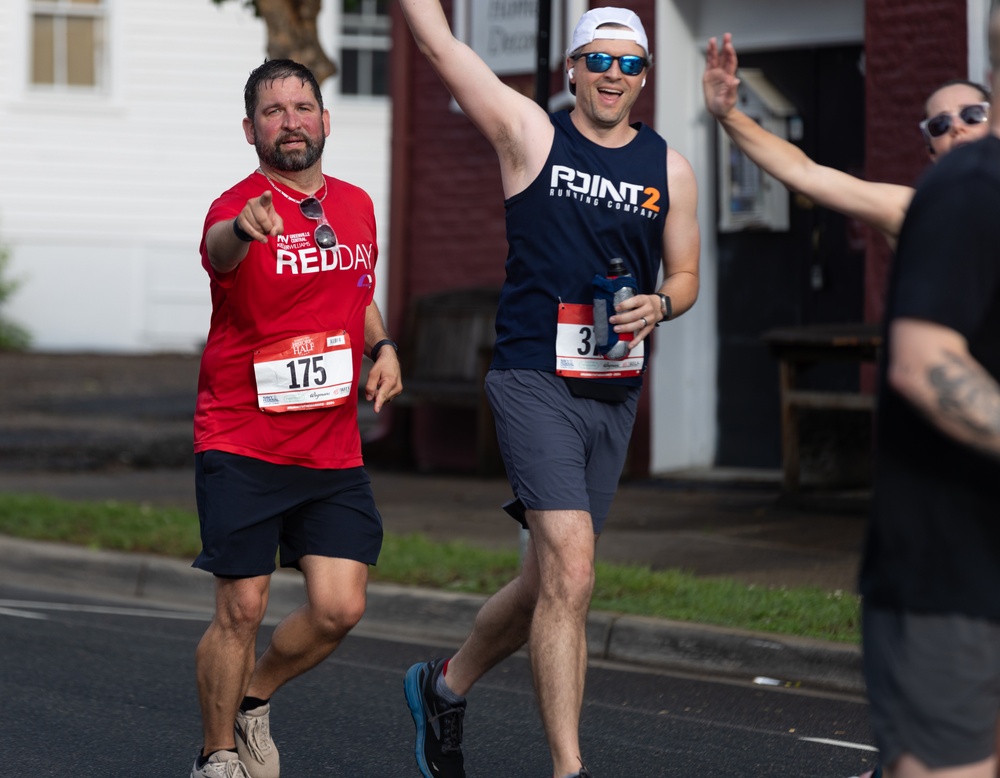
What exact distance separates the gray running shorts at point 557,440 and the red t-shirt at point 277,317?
455 mm

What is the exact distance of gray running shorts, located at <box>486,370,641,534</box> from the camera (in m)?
4.69

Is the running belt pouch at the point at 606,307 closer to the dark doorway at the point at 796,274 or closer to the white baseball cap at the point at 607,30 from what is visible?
the white baseball cap at the point at 607,30

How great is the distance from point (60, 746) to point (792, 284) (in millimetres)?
7171

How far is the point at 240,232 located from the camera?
4.35 meters

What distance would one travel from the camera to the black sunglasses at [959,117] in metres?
4.27

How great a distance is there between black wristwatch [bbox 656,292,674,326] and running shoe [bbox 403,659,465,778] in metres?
1.28

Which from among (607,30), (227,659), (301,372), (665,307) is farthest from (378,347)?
(607,30)

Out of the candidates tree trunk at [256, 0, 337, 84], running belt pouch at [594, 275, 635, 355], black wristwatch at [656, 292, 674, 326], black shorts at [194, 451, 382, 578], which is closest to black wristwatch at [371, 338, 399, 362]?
black shorts at [194, 451, 382, 578]

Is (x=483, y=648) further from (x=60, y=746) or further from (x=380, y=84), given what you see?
(x=380, y=84)

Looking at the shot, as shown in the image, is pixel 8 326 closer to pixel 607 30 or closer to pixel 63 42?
pixel 63 42

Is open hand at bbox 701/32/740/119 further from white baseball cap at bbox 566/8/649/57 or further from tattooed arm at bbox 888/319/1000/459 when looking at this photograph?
tattooed arm at bbox 888/319/1000/459

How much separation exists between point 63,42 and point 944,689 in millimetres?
23357

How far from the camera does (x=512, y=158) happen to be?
15.8 ft

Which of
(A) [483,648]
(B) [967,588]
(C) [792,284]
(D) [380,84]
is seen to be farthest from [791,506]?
(D) [380,84]
